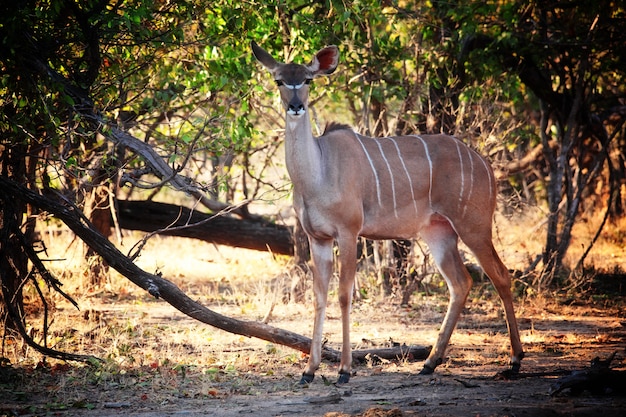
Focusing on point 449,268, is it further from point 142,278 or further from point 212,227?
point 212,227

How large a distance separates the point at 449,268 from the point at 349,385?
1.42 metres

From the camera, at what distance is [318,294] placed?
575cm

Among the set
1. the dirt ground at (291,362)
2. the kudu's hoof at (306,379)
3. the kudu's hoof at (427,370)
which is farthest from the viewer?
the kudu's hoof at (427,370)

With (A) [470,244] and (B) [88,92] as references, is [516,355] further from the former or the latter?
(B) [88,92]

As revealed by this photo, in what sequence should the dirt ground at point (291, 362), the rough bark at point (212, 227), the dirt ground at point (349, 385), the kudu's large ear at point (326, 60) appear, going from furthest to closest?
the rough bark at point (212, 227)
the kudu's large ear at point (326, 60)
the dirt ground at point (291, 362)
the dirt ground at point (349, 385)

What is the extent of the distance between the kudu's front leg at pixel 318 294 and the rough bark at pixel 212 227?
3.70 metres

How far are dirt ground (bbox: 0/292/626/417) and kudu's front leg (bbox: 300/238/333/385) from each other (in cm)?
11

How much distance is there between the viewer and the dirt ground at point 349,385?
4.56 metres

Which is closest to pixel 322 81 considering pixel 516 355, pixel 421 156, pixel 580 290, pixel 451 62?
pixel 451 62

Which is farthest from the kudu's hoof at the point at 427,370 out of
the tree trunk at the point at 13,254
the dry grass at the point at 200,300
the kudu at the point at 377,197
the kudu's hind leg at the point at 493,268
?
the tree trunk at the point at 13,254

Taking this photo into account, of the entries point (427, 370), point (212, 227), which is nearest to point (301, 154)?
point (427, 370)

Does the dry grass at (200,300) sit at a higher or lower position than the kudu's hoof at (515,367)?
higher

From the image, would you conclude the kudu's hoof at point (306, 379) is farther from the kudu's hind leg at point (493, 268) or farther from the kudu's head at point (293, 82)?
the kudu's head at point (293, 82)

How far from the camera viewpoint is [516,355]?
576 cm
